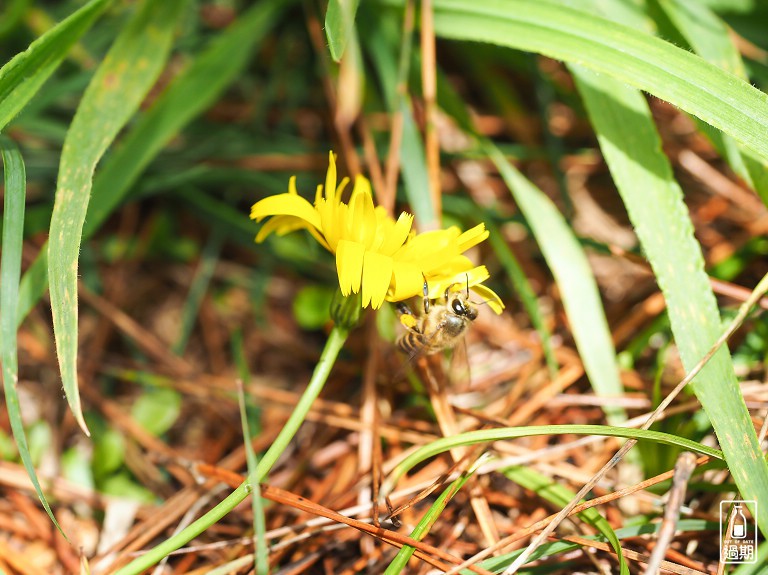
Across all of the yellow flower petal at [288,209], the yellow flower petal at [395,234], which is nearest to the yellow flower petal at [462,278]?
the yellow flower petal at [395,234]

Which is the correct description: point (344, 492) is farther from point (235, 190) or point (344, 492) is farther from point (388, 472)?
point (235, 190)

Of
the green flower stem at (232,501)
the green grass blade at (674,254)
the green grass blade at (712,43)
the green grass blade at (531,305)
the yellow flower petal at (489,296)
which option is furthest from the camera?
the green grass blade at (531,305)

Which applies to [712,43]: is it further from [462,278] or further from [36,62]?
[36,62]

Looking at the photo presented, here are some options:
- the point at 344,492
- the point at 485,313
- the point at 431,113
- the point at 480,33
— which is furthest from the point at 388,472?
the point at 480,33

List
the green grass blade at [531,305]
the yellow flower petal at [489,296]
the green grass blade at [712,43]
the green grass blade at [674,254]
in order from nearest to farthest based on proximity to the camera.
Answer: the green grass blade at [674,254]
the yellow flower petal at [489,296]
the green grass blade at [712,43]
the green grass blade at [531,305]

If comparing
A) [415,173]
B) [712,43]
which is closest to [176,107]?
[415,173]

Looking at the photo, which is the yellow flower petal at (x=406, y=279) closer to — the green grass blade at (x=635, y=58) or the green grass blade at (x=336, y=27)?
the green grass blade at (x=336, y=27)
